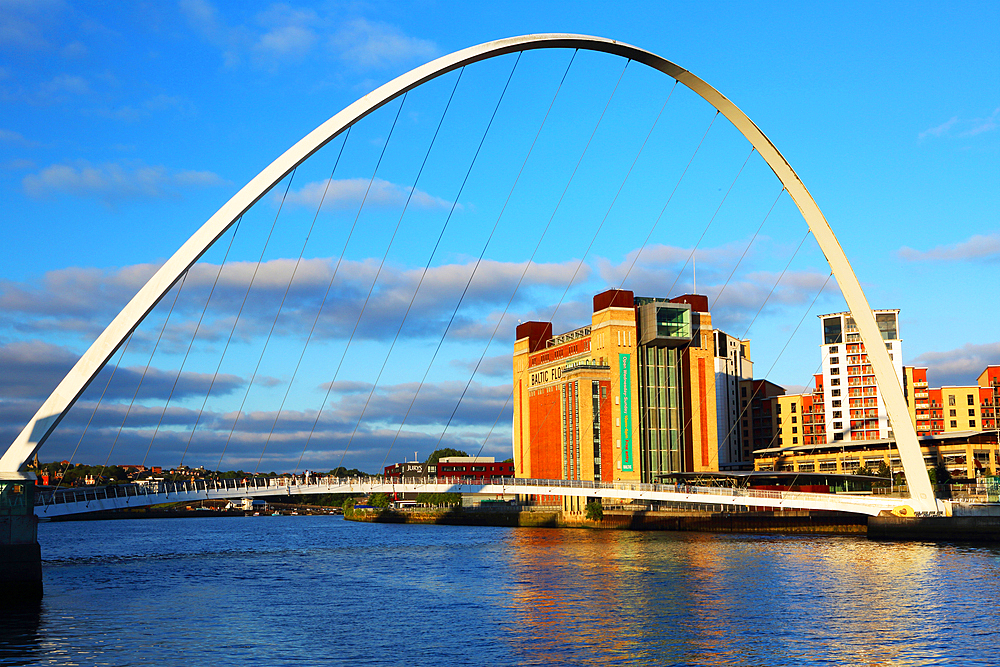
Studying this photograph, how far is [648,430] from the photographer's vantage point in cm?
10731

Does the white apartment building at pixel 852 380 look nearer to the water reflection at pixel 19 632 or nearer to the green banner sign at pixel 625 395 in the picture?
the green banner sign at pixel 625 395

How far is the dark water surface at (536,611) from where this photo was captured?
21.8 m

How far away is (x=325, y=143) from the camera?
116 ft

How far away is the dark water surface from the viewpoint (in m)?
21.8

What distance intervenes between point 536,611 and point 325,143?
19.8 m

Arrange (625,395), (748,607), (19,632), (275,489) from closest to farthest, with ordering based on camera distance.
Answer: (19,632), (748,607), (275,489), (625,395)

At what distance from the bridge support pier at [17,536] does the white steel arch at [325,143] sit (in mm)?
769

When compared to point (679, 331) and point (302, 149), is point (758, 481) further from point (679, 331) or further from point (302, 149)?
point (302, 149)

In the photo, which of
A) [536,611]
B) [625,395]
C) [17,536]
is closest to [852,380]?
[625,395]

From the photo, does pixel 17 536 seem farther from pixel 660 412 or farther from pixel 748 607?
pixel 660 412

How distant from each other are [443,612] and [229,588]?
12151mm

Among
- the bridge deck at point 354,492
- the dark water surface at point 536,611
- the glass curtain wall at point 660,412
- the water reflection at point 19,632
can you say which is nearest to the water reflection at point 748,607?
the dark water surface at point 536,611

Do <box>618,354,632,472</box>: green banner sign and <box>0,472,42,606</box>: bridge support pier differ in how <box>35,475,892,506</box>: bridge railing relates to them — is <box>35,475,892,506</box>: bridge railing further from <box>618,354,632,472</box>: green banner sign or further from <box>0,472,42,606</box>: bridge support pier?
<box>618,354,632,472</box>: green banner sign

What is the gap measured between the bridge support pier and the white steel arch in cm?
77
